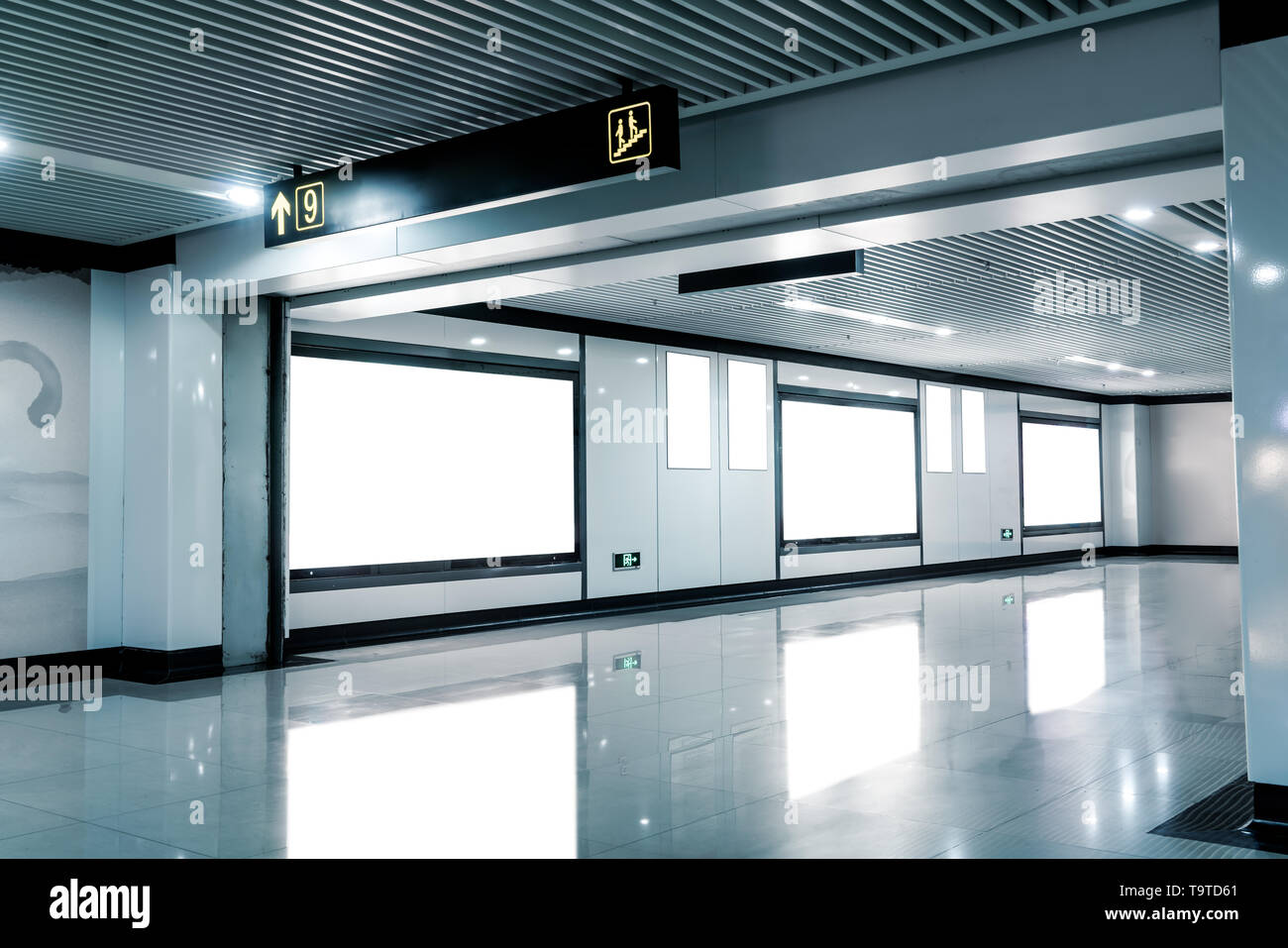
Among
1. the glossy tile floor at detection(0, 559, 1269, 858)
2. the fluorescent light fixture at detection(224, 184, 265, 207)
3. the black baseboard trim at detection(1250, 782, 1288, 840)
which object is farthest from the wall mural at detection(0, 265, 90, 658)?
the black baseboard trim at detection(1250, 782, 1288, 840)

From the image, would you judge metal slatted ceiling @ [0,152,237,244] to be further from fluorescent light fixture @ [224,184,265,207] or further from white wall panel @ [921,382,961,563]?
white wall panel @ [921,382,961,563]

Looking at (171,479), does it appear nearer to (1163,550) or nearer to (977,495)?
(977,495)

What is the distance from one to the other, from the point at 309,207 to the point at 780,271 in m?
4.01

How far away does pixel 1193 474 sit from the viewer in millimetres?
26953

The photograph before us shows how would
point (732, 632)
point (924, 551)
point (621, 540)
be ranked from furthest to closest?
point (924, 551) → point (621, 540) → point (732, 632)

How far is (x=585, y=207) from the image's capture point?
734 centimetres

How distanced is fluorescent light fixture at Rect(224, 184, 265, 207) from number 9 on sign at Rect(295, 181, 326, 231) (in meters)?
0.89

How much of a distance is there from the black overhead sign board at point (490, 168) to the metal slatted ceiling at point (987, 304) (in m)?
4.92

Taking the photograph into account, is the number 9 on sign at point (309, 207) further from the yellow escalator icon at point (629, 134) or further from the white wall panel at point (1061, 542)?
the white wall panel at point (1061, 542)

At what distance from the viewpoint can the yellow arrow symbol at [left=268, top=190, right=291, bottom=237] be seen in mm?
7503
